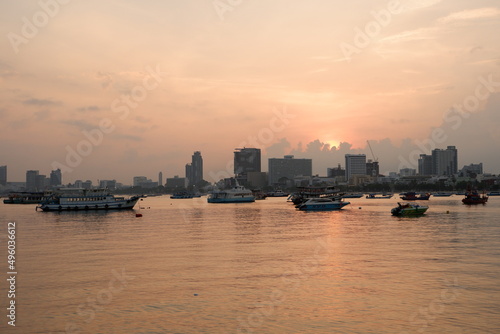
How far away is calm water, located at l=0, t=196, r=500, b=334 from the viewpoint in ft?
101

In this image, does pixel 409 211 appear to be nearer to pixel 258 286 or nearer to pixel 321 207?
pixel 321 207

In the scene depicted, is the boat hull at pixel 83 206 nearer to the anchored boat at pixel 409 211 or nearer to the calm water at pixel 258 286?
the anchored boat at pixel 409 211

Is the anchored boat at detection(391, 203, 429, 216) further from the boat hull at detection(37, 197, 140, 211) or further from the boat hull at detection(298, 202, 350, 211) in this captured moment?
the boat hull at detection(37, 197, 140, 211)

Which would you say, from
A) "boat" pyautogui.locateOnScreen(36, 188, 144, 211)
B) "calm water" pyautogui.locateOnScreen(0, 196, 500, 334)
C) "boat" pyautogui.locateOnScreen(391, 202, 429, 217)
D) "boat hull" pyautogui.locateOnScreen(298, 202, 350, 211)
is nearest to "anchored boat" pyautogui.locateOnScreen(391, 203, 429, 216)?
"boat" pyautogui.locateOnScreen(391, 202, 429, 217)

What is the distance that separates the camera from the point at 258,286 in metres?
40.6

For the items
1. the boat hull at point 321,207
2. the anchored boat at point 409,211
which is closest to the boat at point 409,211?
the anchored boat at point 409,211

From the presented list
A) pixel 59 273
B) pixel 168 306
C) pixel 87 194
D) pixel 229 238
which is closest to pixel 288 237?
pixel 229 238

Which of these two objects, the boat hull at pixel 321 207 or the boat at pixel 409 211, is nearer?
the boat at pixel 409 211

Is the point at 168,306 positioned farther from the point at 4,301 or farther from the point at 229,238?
the point at 229,238

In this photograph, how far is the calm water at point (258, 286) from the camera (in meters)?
30.8

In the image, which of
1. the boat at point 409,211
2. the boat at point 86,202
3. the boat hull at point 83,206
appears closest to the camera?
the boat at point 409,211

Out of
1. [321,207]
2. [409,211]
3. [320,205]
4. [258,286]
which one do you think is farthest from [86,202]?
[258,286]

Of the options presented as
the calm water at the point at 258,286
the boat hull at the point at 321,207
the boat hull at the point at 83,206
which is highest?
the boat hull at the point at 83,206

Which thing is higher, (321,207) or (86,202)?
(86,202)
